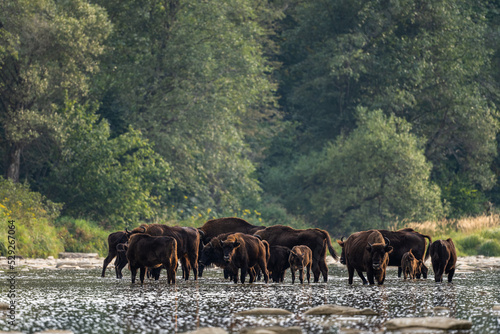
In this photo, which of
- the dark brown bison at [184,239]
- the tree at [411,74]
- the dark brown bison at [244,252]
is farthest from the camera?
the tree at [411,74]

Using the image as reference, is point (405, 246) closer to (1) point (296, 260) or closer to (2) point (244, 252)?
(1) point (296, 260)

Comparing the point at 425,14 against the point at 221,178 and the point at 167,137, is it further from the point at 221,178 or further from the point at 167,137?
the point at 167,137

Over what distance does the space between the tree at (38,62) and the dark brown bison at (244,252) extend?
18.2m

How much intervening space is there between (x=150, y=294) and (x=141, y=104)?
86.9ft

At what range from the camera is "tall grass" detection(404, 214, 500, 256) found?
99.6 ft

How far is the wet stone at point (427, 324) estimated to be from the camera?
8695mm

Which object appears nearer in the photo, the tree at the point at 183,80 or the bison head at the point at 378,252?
the bison head at the point at 378,252

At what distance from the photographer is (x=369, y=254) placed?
48.3ft

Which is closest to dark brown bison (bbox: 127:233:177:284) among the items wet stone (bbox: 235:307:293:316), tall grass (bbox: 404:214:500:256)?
wet stone (bbox: 235:307:293:316)

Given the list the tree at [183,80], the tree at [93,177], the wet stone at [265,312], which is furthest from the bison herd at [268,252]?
the tree at [183,80]

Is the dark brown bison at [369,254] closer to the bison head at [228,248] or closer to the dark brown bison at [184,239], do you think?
the bison head at [228,248]

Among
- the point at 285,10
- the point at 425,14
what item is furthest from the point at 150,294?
the point at 285,10

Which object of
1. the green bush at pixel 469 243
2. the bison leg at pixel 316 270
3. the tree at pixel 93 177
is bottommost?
the bison leg at pixel 316 270

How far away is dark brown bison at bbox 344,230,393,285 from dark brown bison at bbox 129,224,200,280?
11.4 ft
